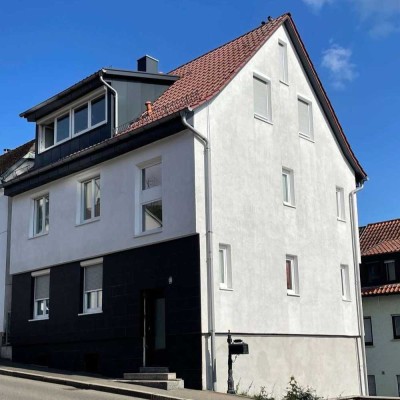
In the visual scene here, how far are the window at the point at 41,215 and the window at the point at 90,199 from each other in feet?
6.69

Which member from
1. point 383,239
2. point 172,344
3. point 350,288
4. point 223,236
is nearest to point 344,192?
point 350,288

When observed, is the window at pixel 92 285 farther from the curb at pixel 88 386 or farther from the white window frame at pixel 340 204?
the white window frame at pixel 340 204

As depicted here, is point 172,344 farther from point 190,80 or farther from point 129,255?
point 190,80

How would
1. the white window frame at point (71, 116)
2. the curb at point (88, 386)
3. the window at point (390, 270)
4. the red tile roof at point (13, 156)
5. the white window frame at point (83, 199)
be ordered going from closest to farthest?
the curb at point (88, 386)
the white window frame at point (83, 199)
the white window frame at point (71, 116)
the red tile roof at point (13, 156)
the window at point (390, 270)

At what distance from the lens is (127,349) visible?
17625 millimetres

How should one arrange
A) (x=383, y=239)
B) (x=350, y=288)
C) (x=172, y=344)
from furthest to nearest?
(x=383, y=239) → (x=350, y=288) → (x=172, y=344)

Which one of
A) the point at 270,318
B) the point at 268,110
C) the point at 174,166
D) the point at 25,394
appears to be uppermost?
the point at 268,110

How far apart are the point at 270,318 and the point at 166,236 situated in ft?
12.1

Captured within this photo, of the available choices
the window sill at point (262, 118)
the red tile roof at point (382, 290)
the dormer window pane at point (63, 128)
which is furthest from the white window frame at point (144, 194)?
the red tile roof at point (382, 290)

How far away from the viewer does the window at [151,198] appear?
17781 millimetres

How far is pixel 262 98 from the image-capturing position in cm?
1986

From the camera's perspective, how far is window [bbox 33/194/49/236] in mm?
21859

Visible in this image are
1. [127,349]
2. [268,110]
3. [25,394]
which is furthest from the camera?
[268,110]

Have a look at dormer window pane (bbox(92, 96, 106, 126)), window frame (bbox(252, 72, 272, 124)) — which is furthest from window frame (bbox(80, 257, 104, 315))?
window frame (bbox(252, 72, 272, 124))
